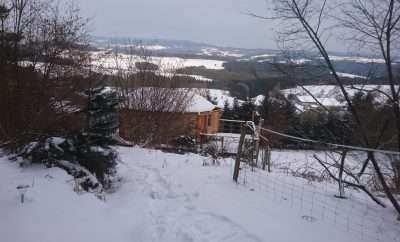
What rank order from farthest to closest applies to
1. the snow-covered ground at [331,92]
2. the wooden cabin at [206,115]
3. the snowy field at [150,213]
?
the wooden cabin at [206,115] < the snow-covered ground at [331,92] < the snowy field at [150,213]

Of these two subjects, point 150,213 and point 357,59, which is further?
point 357,59

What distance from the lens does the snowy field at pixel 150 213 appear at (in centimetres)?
311

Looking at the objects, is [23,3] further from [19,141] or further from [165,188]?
[165,188]

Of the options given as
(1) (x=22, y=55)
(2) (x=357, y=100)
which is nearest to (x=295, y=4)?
(2) (x=357, y=100)

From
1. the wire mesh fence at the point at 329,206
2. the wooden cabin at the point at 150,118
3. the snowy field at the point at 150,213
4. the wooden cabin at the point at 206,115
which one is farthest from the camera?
the wooden cabin at the point at 206,115

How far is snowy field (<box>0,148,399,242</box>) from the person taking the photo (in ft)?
10.2

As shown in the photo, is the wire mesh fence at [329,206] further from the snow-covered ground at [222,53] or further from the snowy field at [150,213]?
the snow-covered ground at [222,53]

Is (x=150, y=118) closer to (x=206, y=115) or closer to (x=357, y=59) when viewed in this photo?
(x=357, y=59)

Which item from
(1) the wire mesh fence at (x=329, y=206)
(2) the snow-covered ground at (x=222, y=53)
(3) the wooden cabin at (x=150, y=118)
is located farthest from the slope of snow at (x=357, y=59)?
(3) the wooden cabin at (x=150, y=118)

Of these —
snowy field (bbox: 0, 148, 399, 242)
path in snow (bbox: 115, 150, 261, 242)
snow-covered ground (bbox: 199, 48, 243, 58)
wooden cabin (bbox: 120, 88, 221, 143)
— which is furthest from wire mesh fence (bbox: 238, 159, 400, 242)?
wooden cabin (bbox: 120, 88, 221, 143)

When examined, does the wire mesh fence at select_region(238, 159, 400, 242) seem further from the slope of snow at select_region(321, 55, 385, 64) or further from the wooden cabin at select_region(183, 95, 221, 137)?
the wooden cabin at select_region(183, 95, 221, 137)

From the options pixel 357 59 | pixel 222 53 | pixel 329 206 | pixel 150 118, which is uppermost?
pixel 222 53

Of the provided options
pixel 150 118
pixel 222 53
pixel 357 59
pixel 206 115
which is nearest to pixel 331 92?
pixel 357 59

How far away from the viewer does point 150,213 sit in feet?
12.9
